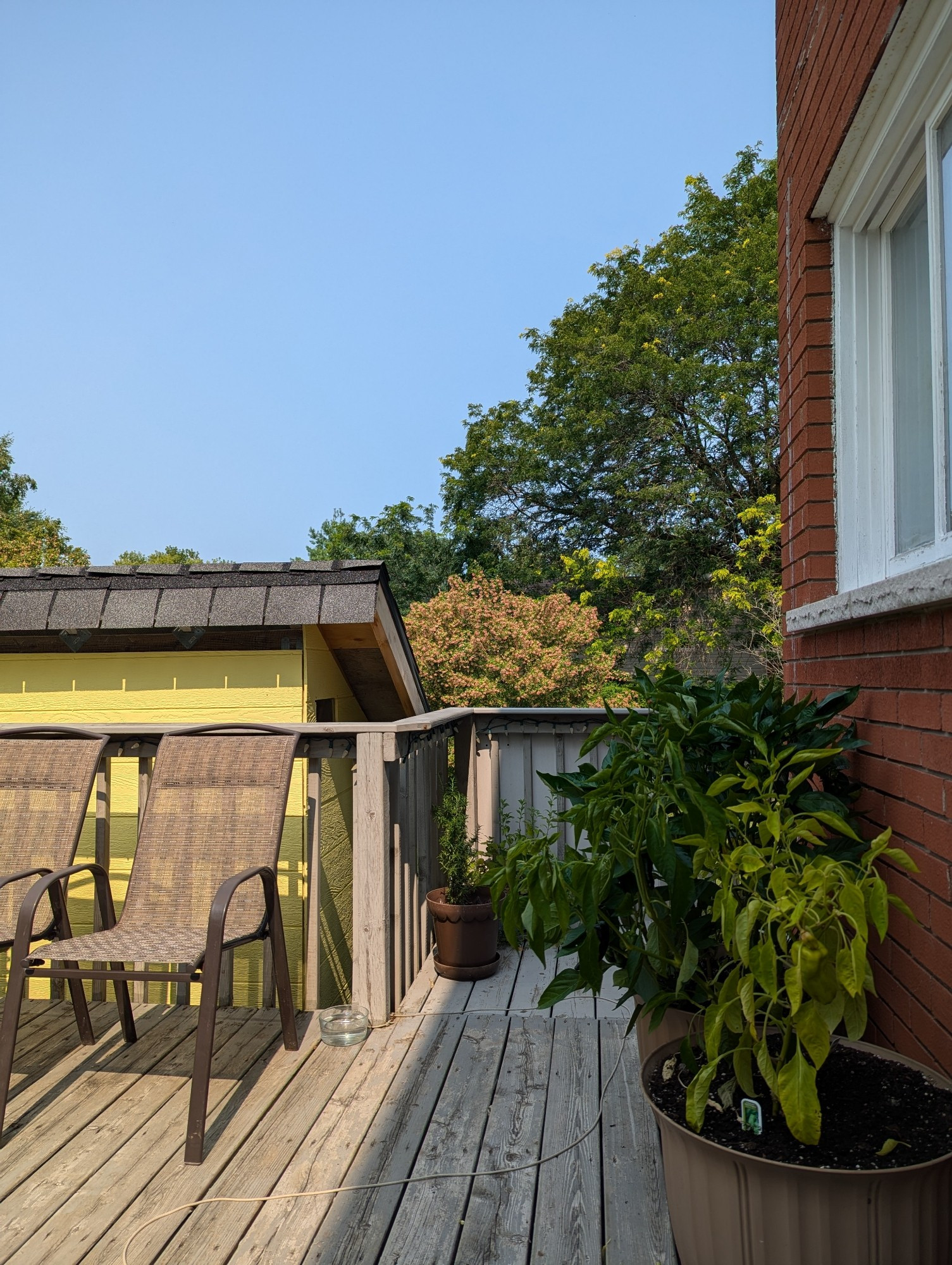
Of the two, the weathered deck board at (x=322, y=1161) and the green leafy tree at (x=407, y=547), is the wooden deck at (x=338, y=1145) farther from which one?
the green leafy tree at (x=407, y=547)

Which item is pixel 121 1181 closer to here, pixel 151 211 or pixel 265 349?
pixel 151 211

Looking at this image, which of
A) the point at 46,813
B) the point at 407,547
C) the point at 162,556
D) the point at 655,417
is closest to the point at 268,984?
the point at 46,813

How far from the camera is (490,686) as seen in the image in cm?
1232

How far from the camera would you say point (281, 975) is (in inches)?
104

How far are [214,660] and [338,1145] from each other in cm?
337

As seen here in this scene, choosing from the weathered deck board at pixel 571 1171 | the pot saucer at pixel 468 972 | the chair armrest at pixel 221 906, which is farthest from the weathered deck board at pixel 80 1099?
the weathered deck board at pixel 571 1171

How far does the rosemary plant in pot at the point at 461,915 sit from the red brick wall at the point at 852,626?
156 centimetres

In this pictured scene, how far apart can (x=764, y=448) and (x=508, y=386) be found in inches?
281

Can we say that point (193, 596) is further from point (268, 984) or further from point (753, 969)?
point (753, 969)

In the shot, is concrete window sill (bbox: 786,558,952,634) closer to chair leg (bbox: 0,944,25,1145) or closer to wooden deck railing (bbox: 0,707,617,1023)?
wooden deck railing (bbox: 0,707,617,1023)

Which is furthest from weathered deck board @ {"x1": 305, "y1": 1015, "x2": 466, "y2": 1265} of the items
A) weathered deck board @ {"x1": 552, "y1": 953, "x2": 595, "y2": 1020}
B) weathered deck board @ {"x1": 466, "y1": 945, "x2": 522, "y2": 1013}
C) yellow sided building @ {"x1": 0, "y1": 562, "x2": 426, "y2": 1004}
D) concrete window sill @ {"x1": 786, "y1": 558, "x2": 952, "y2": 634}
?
yellow sided building @ {"x1": 0, "y1": 562, "x2": 426, "y2": 1004}

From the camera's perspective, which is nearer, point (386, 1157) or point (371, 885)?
point (386, 1157)

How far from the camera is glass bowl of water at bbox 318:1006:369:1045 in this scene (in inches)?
108

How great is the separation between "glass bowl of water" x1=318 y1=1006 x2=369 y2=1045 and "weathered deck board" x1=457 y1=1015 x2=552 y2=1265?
460 millimetres
